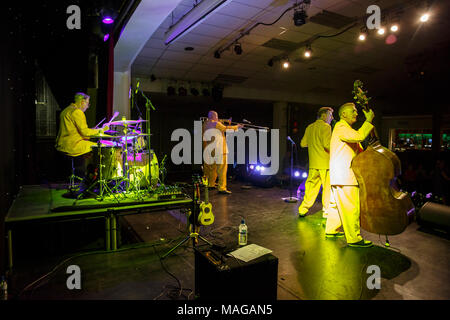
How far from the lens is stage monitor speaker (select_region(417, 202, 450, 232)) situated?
405 cm

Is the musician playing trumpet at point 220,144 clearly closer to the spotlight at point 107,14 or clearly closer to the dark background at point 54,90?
the dark background at point 54,90

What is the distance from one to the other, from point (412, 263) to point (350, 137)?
1.56 metres

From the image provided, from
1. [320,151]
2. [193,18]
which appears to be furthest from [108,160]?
[320,151]

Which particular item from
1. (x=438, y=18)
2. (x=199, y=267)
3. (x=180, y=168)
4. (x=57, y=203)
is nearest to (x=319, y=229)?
(x=199, y=267)

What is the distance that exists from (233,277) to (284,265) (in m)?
1.26

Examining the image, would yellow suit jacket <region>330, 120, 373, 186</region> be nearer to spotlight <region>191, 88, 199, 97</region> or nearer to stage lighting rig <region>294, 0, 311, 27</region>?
stage lighting rig <region>294, 0, 311, 27</region>

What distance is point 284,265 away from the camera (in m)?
3.18

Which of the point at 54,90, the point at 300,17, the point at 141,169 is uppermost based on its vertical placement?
the point at 300,17

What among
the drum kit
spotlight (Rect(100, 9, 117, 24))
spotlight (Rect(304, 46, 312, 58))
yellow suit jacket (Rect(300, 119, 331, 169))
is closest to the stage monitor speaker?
yellow suit jacket (Rect(300, 119, 331, 169))

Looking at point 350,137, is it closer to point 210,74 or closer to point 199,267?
point 199,267

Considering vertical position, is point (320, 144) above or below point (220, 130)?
below

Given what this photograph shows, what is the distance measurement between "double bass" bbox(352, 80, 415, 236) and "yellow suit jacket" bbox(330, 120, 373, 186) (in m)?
0.21

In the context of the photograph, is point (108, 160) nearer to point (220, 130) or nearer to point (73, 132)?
point (73, 132)

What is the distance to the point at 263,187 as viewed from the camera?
27.3 feet
